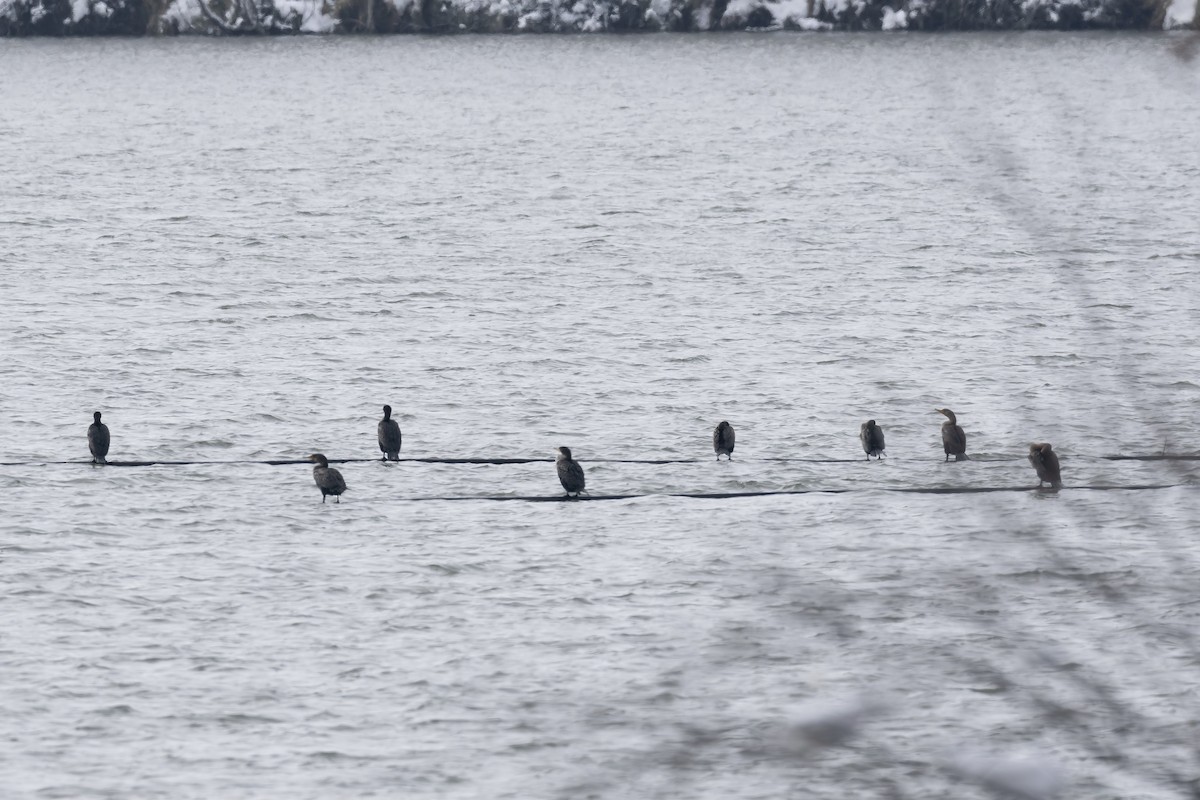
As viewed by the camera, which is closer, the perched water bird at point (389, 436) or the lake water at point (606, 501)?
the lake water at point (606, 501)

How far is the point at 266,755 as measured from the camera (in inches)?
626

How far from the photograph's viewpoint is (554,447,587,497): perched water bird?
74.9ft

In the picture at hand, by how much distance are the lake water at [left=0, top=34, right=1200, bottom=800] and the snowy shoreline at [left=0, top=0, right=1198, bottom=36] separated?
253ft

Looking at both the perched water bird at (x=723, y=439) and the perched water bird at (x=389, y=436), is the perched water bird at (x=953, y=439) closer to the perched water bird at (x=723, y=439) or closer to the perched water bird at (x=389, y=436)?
the perched water bird at (x=723, y=439)

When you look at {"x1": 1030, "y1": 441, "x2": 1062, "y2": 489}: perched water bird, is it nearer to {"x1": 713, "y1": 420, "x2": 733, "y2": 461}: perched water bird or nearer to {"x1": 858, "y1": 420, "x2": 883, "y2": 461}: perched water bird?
{"x1": 858, "y1": 420, "x2": 883, "y2": 461}: perched water bird

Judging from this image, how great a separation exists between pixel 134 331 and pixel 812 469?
16.1 metres

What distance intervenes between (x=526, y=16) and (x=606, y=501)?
121784 millimetres

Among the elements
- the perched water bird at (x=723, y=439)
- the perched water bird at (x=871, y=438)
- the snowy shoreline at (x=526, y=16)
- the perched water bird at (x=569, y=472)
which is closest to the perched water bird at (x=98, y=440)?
the perched water bird at (x=569, y=472)

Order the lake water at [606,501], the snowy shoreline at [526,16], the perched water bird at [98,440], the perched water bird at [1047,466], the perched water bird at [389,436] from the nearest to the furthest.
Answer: the lake water at [606,501] < the perched water bird at [1047,466] < the perched water bird at [98,440] < the perched water bird at [389,436] < the snowy shoreline at [526,16]

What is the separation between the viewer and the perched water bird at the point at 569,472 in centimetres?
2284

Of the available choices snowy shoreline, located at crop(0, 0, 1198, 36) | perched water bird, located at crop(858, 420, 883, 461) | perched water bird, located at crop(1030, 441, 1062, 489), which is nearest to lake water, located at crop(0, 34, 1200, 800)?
perched water bird, located at crop(858, 420, 883, 461)

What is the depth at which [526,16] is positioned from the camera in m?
141

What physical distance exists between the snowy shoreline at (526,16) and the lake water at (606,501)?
77.2 meters

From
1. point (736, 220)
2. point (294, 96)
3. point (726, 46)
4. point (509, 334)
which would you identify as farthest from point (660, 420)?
point (726, 46)
